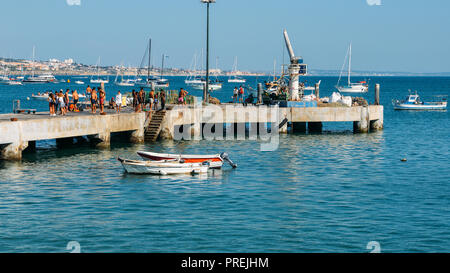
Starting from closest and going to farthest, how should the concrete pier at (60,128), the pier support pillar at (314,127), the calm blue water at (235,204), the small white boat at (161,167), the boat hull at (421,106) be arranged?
the calm blue water at (235,204), the small white boat at (161,167), the concrete pier at (60,128), the pier support pillar at (314,127), the boat hull at (421,106)

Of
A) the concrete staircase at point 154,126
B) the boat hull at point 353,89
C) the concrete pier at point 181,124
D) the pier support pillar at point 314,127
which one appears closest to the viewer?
the concrete pier at point 181,124

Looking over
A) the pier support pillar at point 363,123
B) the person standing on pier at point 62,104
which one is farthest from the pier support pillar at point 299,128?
the person standing on pier at point 62,104

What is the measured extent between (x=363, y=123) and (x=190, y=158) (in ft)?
86.8

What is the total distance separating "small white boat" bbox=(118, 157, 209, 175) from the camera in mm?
32531

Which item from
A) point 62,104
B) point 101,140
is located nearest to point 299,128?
point 101,140

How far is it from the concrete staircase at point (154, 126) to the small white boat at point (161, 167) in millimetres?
12792

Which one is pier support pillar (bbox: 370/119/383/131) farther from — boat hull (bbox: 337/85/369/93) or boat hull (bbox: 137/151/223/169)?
boat hull (bbox: 337/85/369/93)

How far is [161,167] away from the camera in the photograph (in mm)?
32656

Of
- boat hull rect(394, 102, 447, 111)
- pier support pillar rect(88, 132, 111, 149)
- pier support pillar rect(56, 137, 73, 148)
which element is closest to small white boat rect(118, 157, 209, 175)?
pier support pillar rect(88, 132, 111, 149)

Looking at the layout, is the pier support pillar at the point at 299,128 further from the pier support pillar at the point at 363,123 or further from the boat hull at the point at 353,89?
the boat hull at the point at 353,89

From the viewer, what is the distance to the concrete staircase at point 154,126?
4584cm
